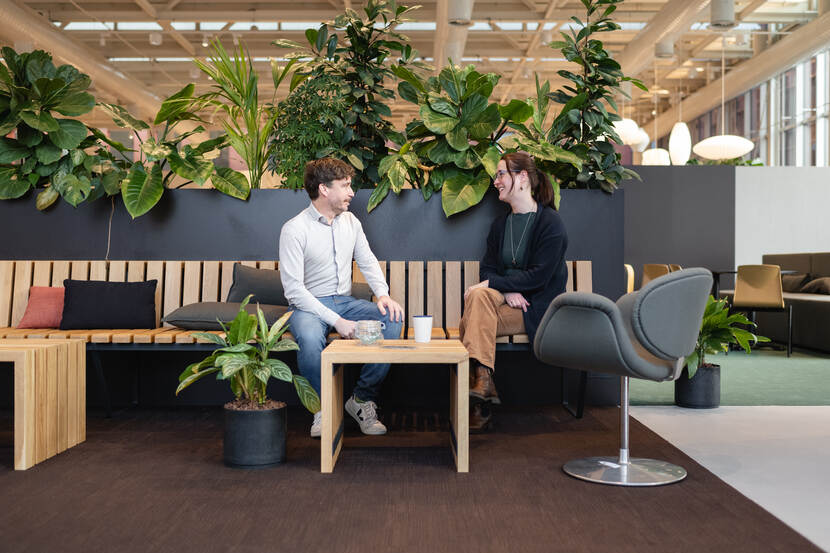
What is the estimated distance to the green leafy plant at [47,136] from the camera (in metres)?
4.43

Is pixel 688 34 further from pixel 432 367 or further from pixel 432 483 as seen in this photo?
pixel 432 483

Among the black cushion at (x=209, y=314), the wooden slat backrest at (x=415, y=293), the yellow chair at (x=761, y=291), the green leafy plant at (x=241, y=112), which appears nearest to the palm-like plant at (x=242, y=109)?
the green leafy plant at (x=241, y=112)

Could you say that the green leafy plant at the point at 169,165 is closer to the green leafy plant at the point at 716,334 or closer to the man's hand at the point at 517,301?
the man's hand at the point at 517,301

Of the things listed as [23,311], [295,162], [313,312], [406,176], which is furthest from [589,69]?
[23,311]

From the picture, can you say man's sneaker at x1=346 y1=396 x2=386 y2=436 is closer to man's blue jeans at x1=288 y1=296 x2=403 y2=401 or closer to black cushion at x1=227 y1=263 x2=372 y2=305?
man's blue jeans at x1=288 y1=296 x2=403 y2=401

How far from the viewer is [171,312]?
423 cm

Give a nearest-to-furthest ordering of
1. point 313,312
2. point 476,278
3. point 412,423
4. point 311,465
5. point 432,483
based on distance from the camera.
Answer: point 432,483
point 311,465
point 313,312
point 412,423
point 476,278

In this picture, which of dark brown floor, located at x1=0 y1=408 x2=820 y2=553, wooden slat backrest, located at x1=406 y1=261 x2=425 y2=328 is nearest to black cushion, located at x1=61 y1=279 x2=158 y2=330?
dark brown floor, located at x1=0 y1=408 x2=820 y2=553

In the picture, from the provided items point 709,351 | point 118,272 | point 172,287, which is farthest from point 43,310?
point 709,351

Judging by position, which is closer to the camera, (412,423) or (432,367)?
(412,423)

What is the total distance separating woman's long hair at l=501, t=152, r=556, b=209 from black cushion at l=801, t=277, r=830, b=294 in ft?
17.6

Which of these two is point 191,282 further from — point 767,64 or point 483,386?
point 767,64

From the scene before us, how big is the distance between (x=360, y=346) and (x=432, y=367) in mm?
1354

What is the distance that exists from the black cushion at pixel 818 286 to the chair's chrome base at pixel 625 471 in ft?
19.9
